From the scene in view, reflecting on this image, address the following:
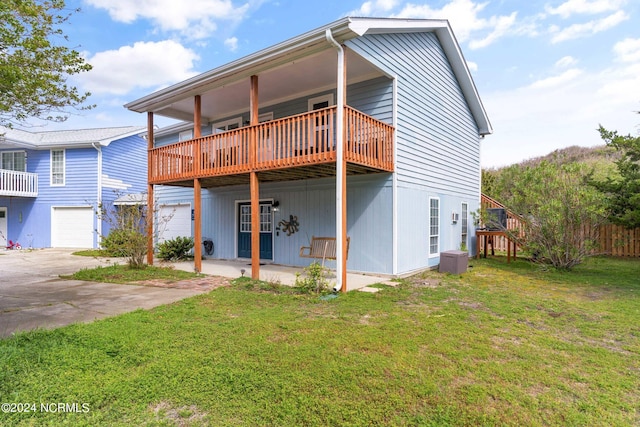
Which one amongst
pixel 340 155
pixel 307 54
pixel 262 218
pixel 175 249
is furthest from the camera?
pixel 175 249

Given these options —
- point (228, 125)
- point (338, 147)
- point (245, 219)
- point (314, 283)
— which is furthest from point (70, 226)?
point (338, 147)

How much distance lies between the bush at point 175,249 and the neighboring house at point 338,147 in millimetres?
714

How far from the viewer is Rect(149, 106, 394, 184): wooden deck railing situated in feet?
22.7

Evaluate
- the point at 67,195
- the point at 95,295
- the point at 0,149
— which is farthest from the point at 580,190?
the point at 0,149

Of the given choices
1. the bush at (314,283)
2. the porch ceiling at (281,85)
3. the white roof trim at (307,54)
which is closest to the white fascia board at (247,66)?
the white roof trim at (307,54)

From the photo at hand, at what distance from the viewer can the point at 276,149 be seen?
855cm

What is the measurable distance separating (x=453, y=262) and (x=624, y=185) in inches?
323

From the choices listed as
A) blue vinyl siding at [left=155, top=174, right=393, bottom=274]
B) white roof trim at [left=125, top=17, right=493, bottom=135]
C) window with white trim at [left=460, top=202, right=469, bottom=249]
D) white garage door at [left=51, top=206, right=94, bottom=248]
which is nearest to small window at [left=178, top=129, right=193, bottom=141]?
blue vinyl siding at [left=155, top=174, right=393, bottom=274]

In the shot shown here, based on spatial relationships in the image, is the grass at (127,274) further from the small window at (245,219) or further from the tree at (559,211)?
the tree at (559,211)

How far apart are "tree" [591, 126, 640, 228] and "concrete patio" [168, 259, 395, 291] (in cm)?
914

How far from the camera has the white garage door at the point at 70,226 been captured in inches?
671

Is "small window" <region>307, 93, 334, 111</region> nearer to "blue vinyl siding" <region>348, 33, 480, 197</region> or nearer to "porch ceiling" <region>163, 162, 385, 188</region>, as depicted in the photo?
"blue vinyl siding" <region>348, 33, 480, 197</region>

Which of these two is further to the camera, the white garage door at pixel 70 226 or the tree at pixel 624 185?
the white garage door at pixel 70 226

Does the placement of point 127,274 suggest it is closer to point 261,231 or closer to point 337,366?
point 261,231
